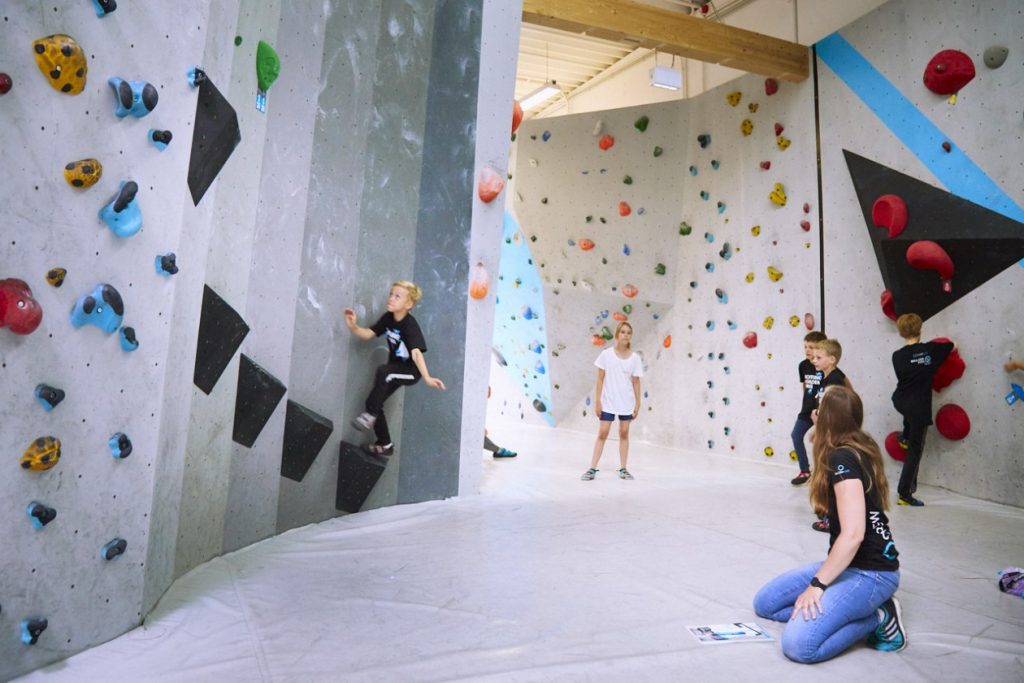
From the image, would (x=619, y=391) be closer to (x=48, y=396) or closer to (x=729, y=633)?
(x=729, y=633)

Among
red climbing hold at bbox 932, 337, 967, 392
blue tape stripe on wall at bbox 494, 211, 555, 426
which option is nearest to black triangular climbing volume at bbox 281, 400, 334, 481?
red climbing hold at bbox 932, 337, 967, 392

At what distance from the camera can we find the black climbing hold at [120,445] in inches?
76.7

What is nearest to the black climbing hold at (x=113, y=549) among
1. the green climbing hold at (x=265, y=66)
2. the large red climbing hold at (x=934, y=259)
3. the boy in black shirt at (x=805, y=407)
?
the green climbing hold at (x=265, y=66)

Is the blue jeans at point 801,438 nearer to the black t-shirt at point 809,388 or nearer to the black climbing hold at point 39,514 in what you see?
the black t-shirt at point 809,388

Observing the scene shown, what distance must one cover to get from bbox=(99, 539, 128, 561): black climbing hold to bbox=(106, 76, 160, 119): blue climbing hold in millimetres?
1202

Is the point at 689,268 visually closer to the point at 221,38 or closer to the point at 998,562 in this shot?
the point at 998,562

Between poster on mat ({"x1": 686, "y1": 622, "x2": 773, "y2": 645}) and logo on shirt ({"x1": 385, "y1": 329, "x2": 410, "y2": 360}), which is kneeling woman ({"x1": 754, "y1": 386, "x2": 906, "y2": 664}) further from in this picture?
logo on shirt ({"x1": 385, "y1": 329, "x2": 410, "y2": 360})

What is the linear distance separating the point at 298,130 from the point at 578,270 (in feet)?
18.0

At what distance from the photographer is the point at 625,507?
13.7ft

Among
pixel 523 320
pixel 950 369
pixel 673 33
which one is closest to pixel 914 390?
pixel 950 369

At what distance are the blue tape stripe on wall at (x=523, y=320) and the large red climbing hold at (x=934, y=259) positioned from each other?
451cm

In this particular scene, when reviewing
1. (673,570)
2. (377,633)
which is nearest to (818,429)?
(673,570)

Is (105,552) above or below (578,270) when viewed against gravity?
below

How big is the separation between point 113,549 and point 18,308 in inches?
29.4
